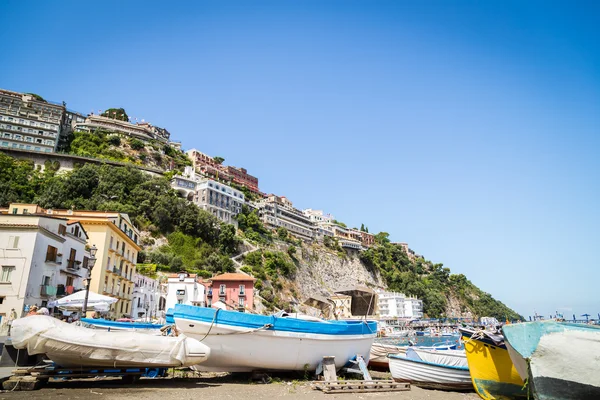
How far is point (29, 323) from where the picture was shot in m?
9.11

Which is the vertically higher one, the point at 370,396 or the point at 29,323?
the point at 29,323

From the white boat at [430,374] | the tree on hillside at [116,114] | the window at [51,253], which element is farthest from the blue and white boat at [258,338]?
the tree on hillside at [116,114]

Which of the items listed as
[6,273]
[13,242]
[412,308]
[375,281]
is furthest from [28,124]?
[412,308]

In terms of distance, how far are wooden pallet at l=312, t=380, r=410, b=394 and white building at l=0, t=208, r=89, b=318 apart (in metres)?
19.5

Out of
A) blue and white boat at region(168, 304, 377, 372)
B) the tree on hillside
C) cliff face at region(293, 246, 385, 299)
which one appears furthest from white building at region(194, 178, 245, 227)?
blue and white boat at region(168, 304, 377, 372)

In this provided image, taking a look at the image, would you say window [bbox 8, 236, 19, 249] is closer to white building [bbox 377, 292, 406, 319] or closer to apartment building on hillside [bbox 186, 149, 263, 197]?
apartment building on hillside [bbox 186, 149, 263, 197]

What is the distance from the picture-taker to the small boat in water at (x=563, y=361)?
843 cm

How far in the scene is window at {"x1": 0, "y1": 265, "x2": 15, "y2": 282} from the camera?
71.8 ft

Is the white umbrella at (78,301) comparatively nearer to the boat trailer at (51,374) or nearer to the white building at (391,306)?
the boat trailer at (51,374)

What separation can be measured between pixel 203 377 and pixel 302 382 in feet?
10.6

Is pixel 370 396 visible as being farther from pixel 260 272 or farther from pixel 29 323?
pixel 260 272

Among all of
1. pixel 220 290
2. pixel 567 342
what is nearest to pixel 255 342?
pixel 567 342

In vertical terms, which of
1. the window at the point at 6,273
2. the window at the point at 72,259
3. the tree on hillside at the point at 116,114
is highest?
the tree on hillside at the point at 116,114

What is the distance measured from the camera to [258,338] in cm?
1133
